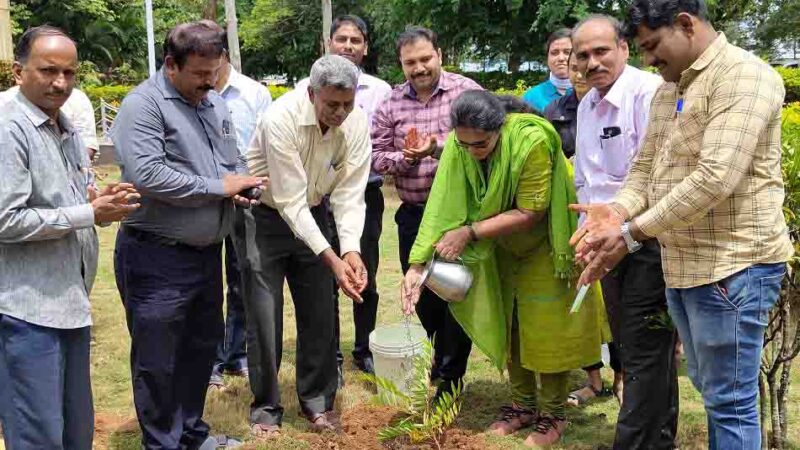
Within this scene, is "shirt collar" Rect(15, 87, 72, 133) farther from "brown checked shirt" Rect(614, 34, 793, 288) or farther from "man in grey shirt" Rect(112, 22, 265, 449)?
"brown checked shirt" Rect(614, 34, 793, 288)

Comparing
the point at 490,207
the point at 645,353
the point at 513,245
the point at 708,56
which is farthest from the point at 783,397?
the point at 708,56

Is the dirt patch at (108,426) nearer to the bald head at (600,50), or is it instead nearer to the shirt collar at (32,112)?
the shirt collar at (32,112)

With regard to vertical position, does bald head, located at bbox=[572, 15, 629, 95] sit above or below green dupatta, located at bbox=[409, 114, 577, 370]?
above

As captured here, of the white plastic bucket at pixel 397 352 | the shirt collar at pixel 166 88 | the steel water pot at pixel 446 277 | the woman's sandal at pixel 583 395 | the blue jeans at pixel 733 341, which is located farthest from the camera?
the woman's sandal at pixel 583 395

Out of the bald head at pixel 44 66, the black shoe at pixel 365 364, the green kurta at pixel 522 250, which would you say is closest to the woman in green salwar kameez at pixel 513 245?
the green kurta at pixel 522 250

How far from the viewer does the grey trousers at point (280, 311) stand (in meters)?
3.81

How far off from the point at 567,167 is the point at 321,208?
128 centimetres

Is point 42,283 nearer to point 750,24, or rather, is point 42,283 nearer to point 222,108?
point 222,108

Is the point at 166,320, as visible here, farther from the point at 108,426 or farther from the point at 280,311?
the point at 108,426

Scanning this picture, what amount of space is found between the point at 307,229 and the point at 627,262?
1467 millimetres

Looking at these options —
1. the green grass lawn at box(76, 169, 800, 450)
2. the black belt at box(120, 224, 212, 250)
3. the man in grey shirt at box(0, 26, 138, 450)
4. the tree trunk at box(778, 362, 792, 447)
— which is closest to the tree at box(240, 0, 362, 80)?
the green grass lawn at box(76, 169, 800, 450)

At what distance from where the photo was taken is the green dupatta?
11.6 ft

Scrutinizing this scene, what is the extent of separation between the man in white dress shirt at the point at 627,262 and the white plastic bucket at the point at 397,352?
1.15 meters

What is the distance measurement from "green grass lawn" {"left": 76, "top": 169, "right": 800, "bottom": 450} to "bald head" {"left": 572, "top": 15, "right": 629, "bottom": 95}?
180cm
